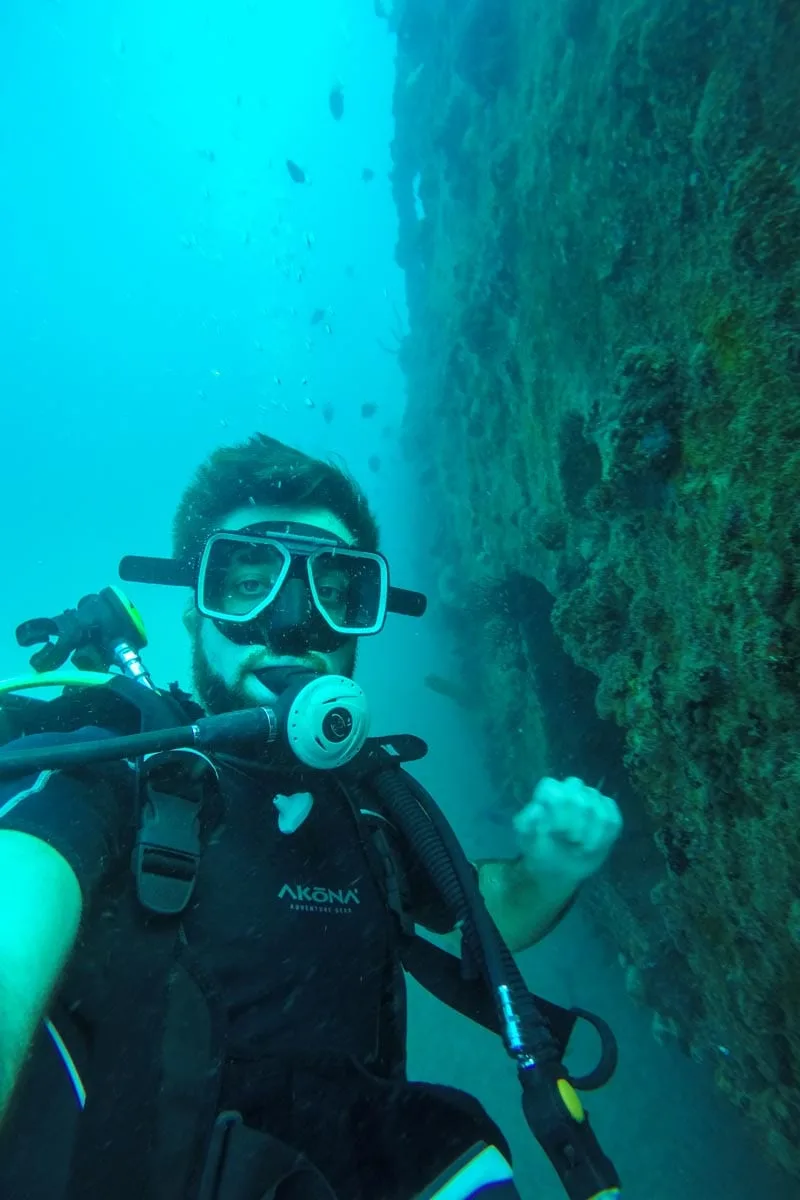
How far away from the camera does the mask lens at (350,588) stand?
3.13 metres

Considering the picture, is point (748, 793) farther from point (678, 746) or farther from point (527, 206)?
point (527, 206)

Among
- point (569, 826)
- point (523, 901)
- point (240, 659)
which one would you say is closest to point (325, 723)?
point (240, 659)

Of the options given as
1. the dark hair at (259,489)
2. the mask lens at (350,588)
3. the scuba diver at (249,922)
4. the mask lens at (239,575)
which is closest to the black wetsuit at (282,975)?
the scuba diver at (249,922)

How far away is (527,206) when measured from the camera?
22.5 feet

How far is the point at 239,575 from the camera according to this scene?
3.08 m

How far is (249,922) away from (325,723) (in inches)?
26.7

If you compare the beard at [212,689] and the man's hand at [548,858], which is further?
the beard at [212,689]

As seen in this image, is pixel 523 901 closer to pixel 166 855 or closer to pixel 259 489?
pixel 166 855

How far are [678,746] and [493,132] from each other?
974 centimetres

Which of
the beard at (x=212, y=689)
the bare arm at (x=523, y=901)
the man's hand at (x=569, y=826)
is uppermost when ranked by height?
the beard at (x=212, y=689)

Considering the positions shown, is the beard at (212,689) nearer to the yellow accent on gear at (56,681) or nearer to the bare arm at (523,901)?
the yellow accent on gear at (56,681)

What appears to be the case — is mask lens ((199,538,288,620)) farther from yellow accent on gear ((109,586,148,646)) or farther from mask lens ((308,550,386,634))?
yellow accent on gear ((109,586,148,646))

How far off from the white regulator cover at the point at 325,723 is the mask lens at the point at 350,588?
2.32ft

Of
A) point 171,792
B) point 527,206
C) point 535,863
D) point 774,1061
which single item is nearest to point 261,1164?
point 171,792
